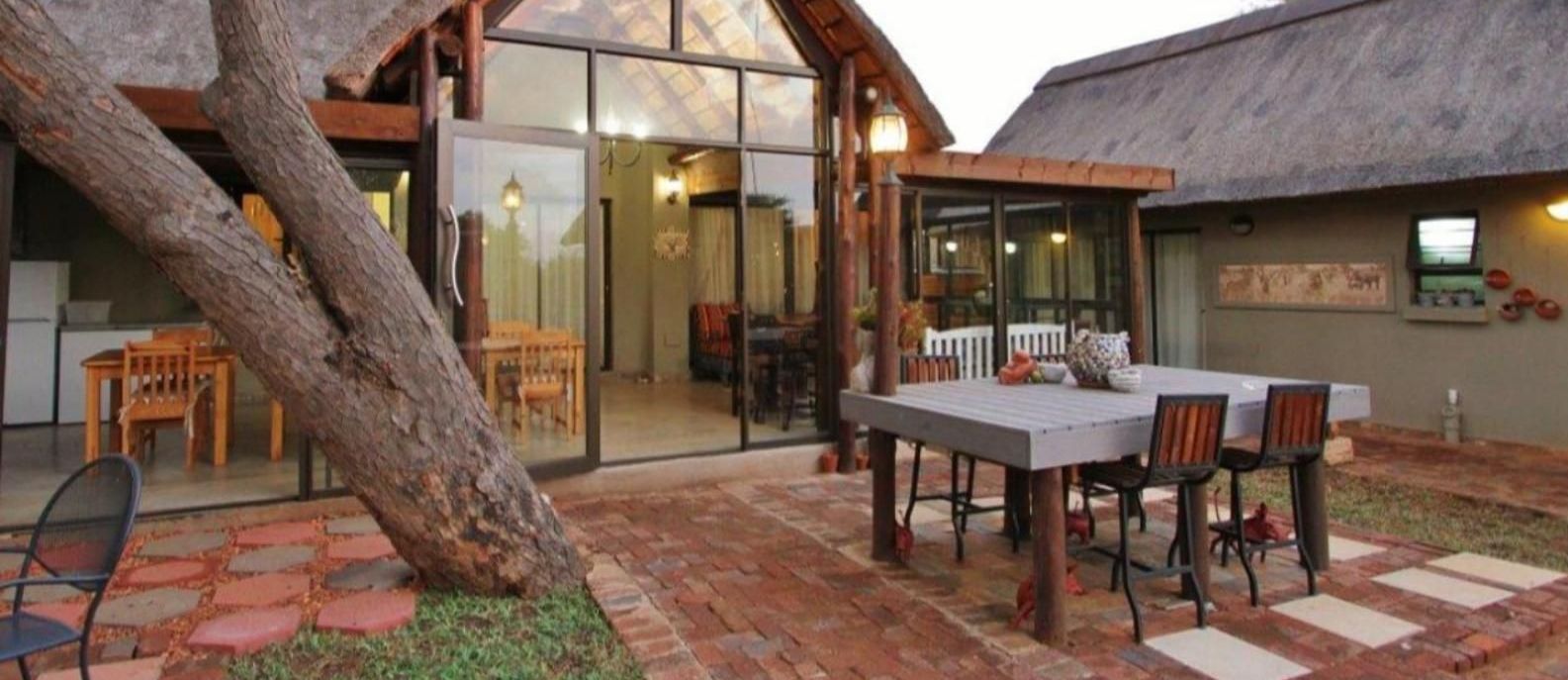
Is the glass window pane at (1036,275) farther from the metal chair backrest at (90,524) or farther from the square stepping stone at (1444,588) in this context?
the metal chair backrest at (90,524)

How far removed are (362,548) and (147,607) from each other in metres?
0.90

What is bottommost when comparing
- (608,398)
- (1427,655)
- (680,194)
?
(1427,655)

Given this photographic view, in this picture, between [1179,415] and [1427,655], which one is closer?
[1427,655]

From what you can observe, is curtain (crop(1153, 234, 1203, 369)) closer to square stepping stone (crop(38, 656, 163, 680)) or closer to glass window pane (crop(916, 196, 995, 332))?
glass window pane (crop(916, 196, 995, 332))

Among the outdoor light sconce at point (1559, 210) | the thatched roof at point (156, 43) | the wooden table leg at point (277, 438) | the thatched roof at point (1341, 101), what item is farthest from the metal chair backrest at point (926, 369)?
the outdoor light sconce at point (1559, 210)

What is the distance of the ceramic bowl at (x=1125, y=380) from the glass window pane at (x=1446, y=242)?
206 inches

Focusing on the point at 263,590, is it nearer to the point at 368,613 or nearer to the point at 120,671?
the point at 368,613

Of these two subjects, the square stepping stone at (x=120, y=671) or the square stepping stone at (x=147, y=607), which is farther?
the square stepping stone at (x=147, y=607)

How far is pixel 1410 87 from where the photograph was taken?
25.5 feet

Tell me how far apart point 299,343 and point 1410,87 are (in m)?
8.84

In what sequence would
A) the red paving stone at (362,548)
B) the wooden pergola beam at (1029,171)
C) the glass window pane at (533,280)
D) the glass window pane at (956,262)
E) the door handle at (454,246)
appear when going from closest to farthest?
the red paving stone at (362,548) → the door handle at (454,246) → the glass window pane at (533,280) → the wooden pergola beam at (1029,171) → the glass window pane at (956,262)

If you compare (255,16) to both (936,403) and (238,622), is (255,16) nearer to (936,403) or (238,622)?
(238,622)

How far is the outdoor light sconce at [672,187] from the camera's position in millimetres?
10414

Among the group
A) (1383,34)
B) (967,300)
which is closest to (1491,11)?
(1383,34)
